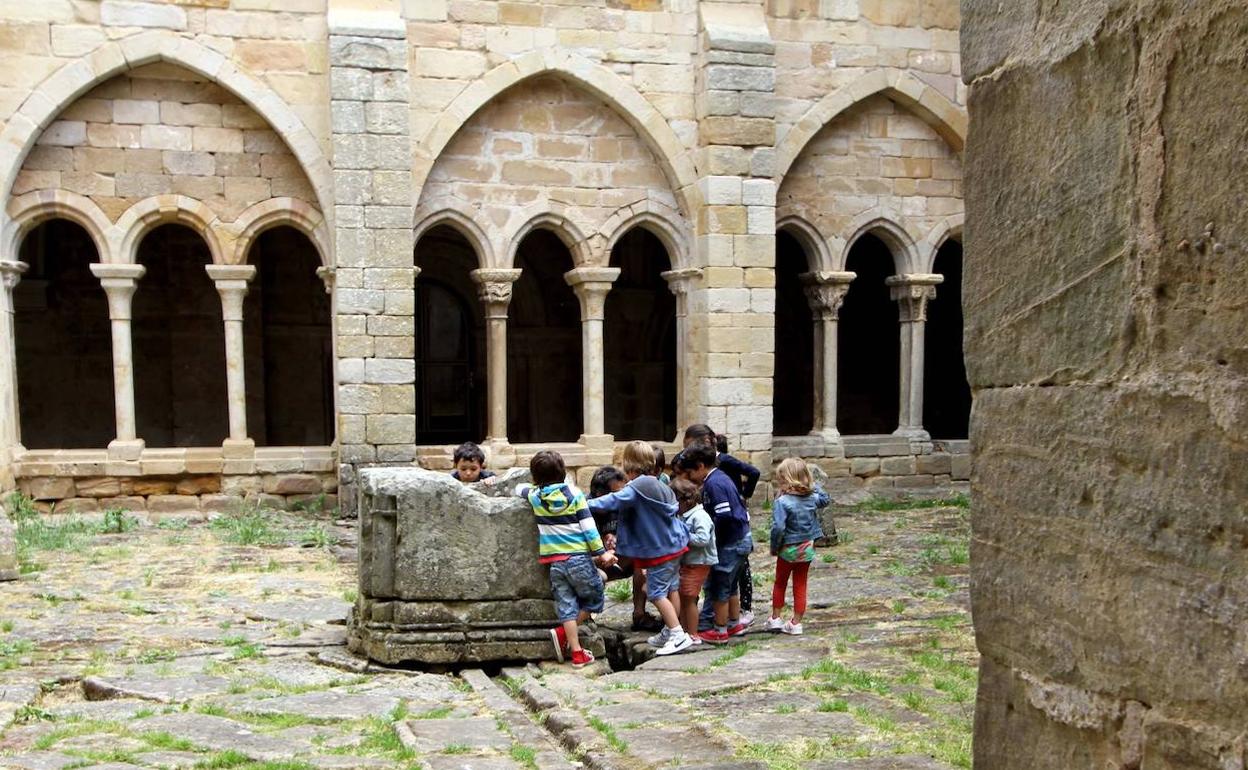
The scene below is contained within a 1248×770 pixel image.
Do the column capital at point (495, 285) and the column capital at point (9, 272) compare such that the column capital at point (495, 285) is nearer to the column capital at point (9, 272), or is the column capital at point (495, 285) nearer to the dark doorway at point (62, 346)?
the column capital at point (9, 272)

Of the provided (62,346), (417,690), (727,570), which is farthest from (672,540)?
(62,346)

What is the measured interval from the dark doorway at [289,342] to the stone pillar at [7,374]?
4451mm

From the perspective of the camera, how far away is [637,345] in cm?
1574

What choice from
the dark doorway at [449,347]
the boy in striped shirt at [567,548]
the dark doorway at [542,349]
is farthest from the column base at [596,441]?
the boy in striped shirt at [567,548]

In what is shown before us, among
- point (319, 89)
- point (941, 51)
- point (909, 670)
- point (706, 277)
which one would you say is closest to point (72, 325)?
point (319, 89)

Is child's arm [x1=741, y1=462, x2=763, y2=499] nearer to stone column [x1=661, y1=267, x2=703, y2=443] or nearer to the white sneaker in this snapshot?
the white sneaker

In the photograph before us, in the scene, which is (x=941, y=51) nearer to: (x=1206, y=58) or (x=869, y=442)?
(x=869, y=442)

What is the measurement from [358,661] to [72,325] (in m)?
10.3

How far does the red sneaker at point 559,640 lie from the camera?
5562 millimetres

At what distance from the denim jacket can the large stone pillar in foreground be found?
407 centimetres

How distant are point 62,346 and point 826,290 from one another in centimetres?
929

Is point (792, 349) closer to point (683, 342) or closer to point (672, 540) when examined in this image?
point (683, 342)

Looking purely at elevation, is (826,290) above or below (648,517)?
above

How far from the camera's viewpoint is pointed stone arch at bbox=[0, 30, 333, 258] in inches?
388
